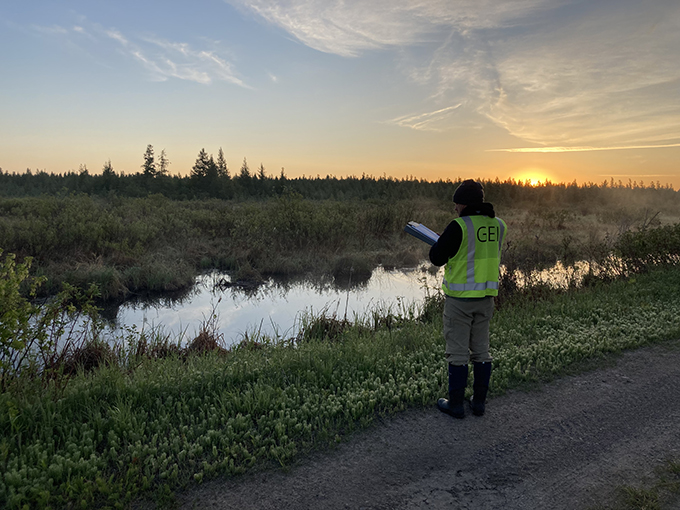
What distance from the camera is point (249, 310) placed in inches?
487

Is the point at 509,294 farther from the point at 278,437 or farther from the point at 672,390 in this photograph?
the point at 278,437

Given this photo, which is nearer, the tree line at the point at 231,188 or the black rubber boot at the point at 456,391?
the black rubber boot at the point at 456,391

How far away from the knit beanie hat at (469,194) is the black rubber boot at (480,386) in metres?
1.74

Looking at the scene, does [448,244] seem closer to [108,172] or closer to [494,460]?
[494,460]

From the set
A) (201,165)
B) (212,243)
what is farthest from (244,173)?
(212,243)

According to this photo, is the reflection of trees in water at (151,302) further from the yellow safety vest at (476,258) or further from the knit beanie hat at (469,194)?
the knit beanie hat at (469,194)

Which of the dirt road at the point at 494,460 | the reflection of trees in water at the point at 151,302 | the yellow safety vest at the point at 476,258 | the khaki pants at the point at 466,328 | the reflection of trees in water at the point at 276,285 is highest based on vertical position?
the yellow safety vest at the point at 476,258

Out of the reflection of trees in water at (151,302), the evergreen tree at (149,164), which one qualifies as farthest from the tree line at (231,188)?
the reflection of trees in water at (151,302)

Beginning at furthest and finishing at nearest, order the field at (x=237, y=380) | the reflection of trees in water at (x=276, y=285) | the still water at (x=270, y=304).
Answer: the reflection of trees in water at (x=276, y=285), the still water at (x=270, y=304), the field at (x=237, y=380)

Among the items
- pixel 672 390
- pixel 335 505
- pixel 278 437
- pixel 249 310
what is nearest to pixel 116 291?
pixel 249 310

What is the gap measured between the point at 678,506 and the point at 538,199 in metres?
74.8

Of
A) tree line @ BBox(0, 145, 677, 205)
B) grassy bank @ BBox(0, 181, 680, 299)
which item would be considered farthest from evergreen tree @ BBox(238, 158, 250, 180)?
grassy bank @ BBox(0, 181, 680, 299)

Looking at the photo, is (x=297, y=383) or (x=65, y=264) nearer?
(x=297, y=383)

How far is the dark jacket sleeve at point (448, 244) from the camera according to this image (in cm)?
438
